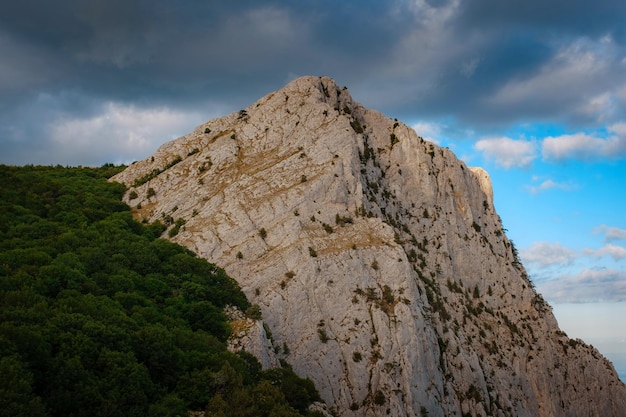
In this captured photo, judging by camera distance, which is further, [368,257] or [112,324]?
[368,257]

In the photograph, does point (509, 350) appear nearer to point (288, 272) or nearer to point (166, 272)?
point (288, 272)

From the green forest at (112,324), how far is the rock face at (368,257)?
514cm

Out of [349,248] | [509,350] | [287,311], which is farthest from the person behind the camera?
[509,350]

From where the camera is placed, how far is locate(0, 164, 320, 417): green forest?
1455 inches

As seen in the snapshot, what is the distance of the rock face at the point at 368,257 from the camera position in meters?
60.3

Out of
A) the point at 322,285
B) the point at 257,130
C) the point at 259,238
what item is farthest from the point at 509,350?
the point at 257,130

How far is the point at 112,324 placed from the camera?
44562 mm

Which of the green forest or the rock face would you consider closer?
the green forest

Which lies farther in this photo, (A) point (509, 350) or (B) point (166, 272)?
(A) point (509, 350)

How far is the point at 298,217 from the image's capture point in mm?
67562

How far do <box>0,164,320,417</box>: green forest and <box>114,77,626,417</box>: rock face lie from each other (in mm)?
5135

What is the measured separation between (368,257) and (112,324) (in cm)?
2971

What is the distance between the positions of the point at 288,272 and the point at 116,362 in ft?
80.8

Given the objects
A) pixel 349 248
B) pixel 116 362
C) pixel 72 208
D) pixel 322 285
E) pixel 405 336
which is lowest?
pixel 116 362
